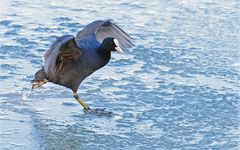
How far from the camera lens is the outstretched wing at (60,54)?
5332 mm

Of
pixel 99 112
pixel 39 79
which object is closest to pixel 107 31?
pixel 39 79

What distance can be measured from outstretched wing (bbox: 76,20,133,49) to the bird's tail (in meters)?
0.61

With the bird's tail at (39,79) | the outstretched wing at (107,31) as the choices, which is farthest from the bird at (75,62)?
the outstretched wing at (107,31)

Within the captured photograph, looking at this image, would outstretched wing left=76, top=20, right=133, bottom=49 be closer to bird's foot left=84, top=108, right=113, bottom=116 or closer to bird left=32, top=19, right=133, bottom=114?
bird left=32, top=19, right=133, bottom=114

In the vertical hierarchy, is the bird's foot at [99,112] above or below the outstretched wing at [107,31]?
below

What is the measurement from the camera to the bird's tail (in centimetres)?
573

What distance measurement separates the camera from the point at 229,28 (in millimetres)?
7684

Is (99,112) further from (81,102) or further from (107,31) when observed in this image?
(107,31)

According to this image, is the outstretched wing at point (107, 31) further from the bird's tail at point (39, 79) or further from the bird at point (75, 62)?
the bird's tail at point (39, 79)

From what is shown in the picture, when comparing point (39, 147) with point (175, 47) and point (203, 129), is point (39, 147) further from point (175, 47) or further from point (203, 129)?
point (175, 47)

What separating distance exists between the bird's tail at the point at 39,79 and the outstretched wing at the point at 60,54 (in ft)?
0.33

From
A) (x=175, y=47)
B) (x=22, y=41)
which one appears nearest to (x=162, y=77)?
(x=175, y=47)

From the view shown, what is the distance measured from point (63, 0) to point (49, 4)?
372 millimetres

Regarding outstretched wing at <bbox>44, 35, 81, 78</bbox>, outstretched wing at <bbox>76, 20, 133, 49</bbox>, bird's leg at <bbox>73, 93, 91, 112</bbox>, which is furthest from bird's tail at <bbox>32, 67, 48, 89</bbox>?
outstretched wing at <bbox>76, 20, 133, 49</bbox>
